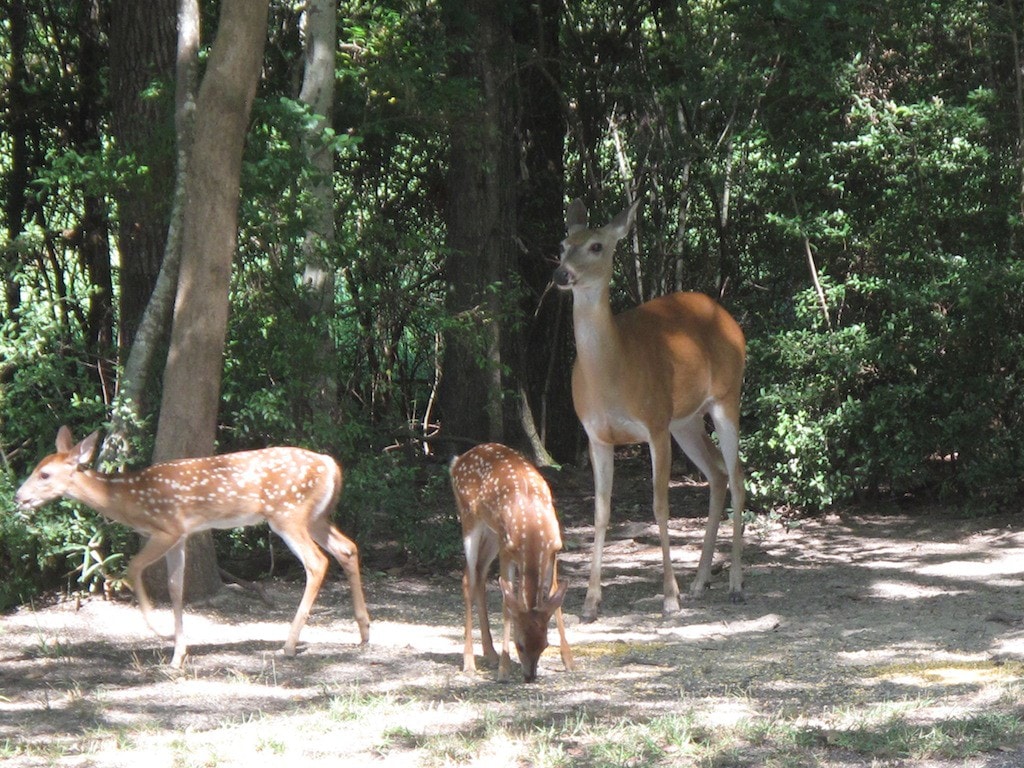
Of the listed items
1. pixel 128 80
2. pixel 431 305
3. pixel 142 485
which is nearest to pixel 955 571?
pixel 431 305

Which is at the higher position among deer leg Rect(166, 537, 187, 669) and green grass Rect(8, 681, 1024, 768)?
deer leg Rect(166, 537, 187, 669)

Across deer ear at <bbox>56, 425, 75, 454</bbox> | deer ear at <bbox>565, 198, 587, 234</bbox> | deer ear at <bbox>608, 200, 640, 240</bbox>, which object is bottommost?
deer ear at <bbox>56, 425, 75, 454</bbox>

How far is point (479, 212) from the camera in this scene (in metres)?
12.5

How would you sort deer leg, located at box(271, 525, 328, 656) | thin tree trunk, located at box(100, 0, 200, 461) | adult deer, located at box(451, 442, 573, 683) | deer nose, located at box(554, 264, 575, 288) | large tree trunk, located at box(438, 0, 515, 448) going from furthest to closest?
large tree trunk, located at box(438, 0, 515, 448)
deer nose, located at box(554, 264, 575, 288)
thin tree trunk, located at box(100, 0, 200, 461)
deer leg, located at box(271, 525, 328, 656)
adult deer, located at box(451, 442, 573, 683)

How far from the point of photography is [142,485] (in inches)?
300

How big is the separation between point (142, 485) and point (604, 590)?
3697 mm

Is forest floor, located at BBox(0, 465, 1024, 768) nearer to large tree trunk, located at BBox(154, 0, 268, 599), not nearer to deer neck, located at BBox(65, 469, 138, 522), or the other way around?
deer neck, located at BBox(65, 469, 138, 522)

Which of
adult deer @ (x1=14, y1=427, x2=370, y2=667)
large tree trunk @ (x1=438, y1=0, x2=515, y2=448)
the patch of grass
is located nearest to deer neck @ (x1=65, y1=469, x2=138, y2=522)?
adult deer @ (x1=14, y1=427, x2=370, y2=667)

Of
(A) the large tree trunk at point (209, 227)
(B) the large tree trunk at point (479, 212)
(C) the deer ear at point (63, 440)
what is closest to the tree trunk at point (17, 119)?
(B) the large tree trunk at point (479, 212)

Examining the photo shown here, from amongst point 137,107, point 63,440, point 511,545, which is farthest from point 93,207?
point 511,545

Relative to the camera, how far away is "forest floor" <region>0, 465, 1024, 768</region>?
18.8 feet

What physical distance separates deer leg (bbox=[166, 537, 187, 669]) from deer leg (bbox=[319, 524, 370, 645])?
0.84 m

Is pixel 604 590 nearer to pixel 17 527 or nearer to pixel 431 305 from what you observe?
pixel 431 305

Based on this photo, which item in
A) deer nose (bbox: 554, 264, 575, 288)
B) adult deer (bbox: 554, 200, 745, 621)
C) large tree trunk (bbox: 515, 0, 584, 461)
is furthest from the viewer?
large tree trunk (bbox: 515, 0, 584, 461)
